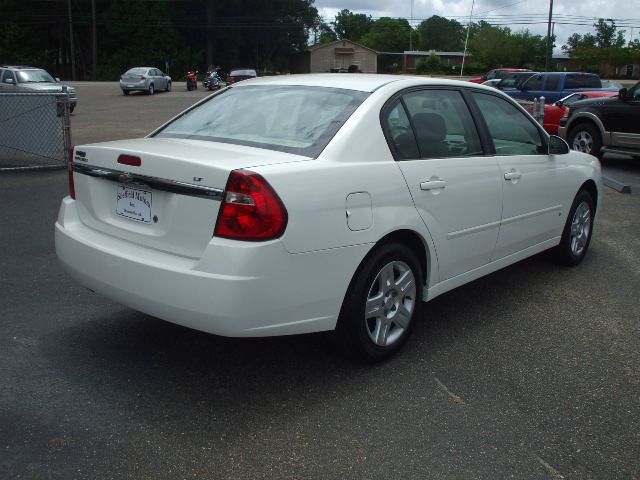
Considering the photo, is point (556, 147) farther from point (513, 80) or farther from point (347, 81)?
point (513, 80)

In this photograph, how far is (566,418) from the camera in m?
3.38

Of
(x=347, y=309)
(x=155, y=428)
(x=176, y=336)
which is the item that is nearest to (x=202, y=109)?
(x=176, y=336)

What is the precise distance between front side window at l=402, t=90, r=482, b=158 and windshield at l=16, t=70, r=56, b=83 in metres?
21.5

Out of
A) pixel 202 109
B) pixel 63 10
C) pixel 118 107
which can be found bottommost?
pixel 118 107

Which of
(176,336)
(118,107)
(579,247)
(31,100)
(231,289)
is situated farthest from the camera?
(118,107)

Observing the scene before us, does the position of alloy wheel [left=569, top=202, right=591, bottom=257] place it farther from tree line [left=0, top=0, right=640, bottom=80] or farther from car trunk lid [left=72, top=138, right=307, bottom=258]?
tree line [left=0, top=0, right=640, bottom=80]

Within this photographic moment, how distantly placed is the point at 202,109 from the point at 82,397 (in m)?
2.04

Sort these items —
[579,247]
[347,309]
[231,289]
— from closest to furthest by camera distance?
1. [231,289]
2. [347,309]
3. [579,247]

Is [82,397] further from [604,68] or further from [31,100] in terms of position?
[604,68]

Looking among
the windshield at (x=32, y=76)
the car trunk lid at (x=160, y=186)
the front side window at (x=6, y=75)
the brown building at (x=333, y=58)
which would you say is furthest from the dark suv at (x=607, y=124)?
the brown building at (x=333, y=58)

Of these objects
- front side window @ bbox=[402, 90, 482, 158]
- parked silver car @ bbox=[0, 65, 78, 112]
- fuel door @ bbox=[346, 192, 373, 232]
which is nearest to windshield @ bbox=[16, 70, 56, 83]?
parked silver car @ bbox=[0, 65, 78, 112]

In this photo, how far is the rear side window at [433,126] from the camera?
4041mm

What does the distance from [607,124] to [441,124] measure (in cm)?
973

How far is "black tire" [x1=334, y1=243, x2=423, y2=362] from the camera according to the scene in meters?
3.65
